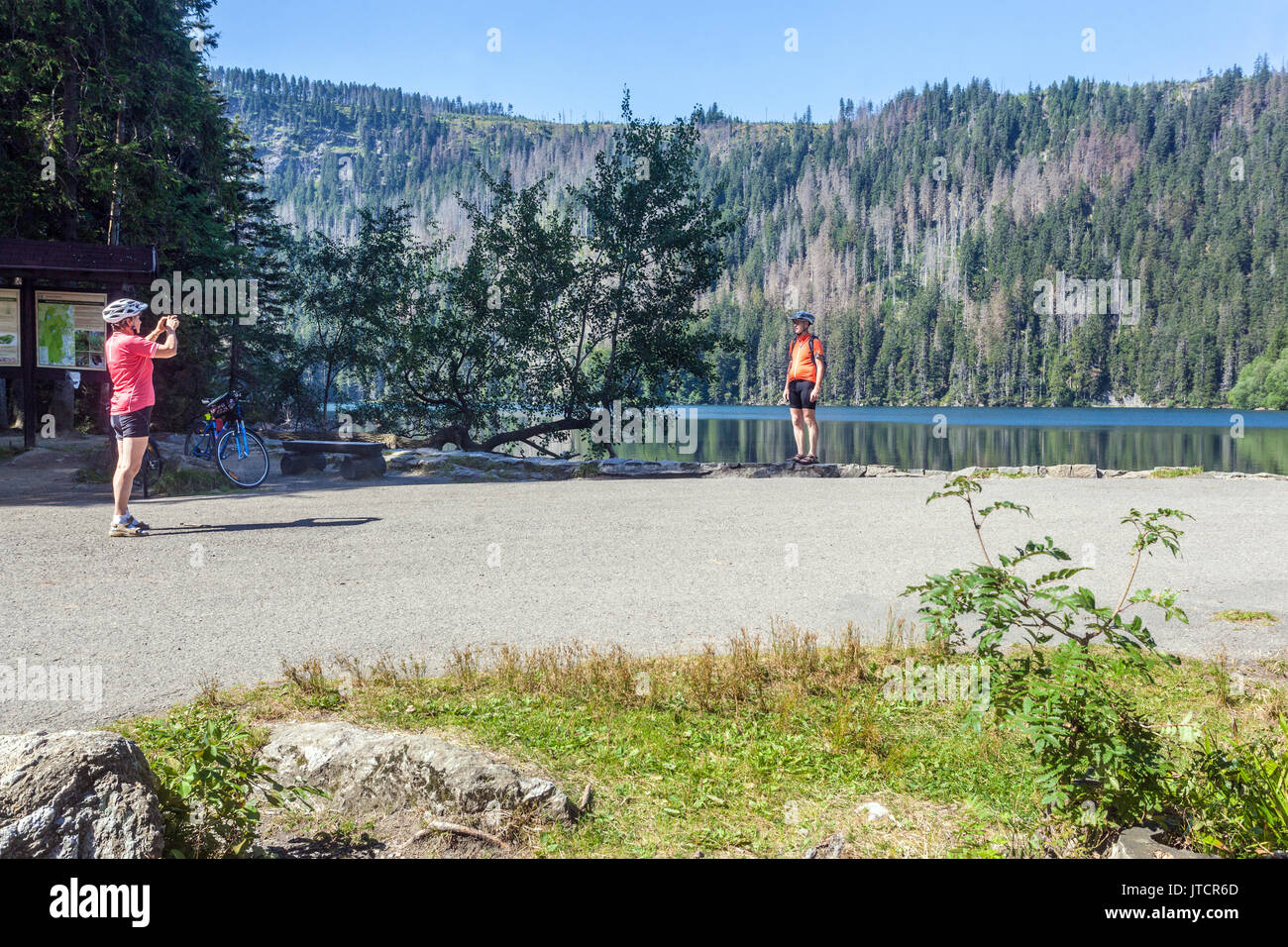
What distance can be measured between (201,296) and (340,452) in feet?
42.6

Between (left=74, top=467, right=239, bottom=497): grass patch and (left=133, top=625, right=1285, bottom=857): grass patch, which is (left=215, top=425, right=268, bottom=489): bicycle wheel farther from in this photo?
(left=133, top=625, right=1285, bottom=857): grass patch

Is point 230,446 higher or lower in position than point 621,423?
lower

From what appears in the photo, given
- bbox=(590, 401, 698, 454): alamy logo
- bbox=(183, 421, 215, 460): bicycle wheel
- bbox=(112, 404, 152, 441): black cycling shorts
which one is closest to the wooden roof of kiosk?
bbox=(183, 421, 215, 460): bicycle wheel

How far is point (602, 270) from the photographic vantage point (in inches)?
1079

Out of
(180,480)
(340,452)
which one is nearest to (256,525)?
(180,480)

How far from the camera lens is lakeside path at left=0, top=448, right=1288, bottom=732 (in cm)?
624

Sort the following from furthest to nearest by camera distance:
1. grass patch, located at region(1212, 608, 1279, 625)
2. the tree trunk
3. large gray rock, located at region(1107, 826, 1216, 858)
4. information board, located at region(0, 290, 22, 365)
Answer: the tree trunk
information board, located at region(0, 290, 22, 365)
grass patch, located at region(1212, 608, 1279, 625)
large gray rock, located at region(1107, 826, 1216, 858)

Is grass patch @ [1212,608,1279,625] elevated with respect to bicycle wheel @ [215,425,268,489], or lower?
lower

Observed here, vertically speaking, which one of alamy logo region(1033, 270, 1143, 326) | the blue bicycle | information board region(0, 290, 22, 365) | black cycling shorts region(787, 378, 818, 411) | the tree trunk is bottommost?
the blue bicycle

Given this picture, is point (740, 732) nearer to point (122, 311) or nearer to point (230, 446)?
point (122, 311)

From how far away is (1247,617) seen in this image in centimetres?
696

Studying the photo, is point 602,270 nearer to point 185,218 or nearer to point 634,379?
point 634,379

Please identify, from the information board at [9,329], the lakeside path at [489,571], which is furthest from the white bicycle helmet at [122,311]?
the information board at [9,329]

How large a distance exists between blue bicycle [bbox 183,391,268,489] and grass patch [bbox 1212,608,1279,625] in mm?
14654
